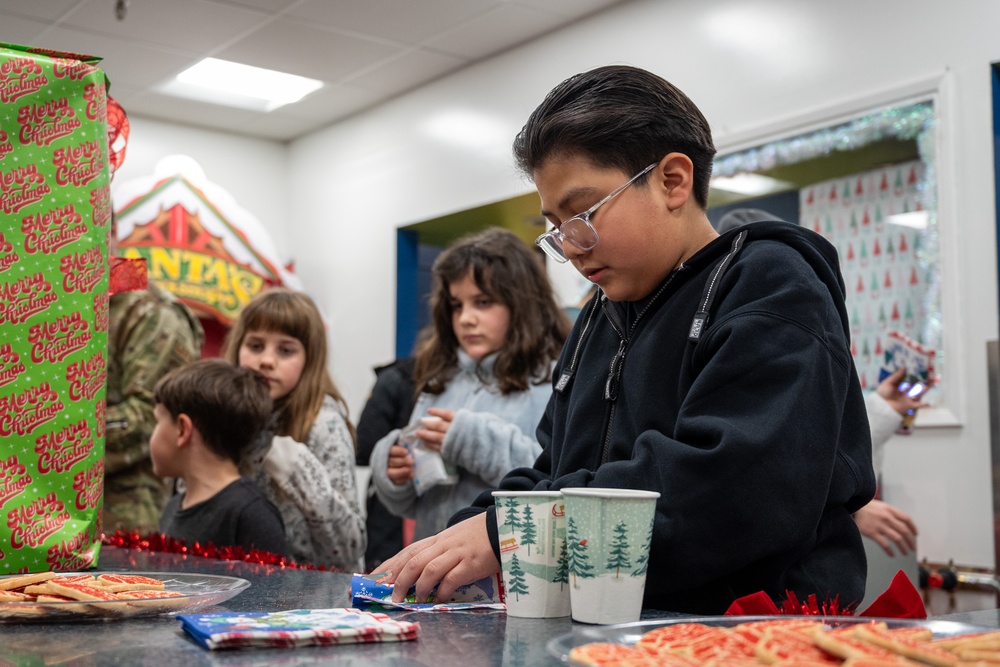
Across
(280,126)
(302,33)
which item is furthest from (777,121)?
(280,126)

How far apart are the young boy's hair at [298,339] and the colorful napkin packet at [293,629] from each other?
6.29 feet

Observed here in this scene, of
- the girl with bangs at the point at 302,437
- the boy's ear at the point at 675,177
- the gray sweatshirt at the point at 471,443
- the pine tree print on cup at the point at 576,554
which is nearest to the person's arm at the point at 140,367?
the girl with bangs at the point at 302,437

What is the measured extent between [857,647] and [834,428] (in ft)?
1.15

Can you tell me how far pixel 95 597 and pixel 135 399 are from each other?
94.8 inches

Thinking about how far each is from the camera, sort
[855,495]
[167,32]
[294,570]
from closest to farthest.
→ [855,495] < [294,570] < [167,32]

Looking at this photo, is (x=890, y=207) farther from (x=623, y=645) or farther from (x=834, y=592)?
(x=623, y=645)

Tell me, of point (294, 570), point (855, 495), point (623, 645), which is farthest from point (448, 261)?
point (623, 645)

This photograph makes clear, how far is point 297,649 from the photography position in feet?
2.62

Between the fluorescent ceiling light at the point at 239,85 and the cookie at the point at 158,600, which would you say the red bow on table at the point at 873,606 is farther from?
the fluorescent ceiling light at the point at 239,85

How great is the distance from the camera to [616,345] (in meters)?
1.30

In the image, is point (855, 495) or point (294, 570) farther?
point (294, 570)

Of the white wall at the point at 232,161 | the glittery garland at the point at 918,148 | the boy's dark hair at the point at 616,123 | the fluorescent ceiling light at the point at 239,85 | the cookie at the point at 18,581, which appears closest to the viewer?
the cookie at the point at 18,581

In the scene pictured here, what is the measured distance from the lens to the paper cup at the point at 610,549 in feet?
2.93

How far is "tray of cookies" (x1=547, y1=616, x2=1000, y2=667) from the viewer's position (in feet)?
2.20
